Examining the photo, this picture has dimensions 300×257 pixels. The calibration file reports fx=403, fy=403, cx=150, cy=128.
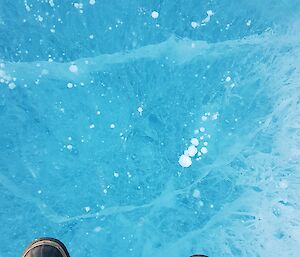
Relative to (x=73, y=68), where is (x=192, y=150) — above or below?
below

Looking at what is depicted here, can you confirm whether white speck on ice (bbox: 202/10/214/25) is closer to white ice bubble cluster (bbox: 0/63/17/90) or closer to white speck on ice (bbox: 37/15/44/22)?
white speck on ice (bbox: 37/15/44/22)

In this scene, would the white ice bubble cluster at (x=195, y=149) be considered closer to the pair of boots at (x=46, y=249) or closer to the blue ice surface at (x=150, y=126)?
the blue ice surface at (x=150, y=126)

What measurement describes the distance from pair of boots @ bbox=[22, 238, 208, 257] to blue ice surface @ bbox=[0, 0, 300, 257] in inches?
1.5

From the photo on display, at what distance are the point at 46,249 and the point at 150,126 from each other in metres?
0.55

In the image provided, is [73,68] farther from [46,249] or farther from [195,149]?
[46,249]

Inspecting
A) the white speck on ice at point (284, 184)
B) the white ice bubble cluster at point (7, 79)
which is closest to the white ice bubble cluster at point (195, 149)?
the white speck on ice at point (284, 184)

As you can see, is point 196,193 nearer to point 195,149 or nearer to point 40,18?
point 195,149

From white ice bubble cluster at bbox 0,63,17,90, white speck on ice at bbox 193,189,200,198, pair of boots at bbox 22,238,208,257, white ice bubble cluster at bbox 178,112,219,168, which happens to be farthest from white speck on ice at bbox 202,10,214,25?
pair of boots at bbox 22,238,208,257

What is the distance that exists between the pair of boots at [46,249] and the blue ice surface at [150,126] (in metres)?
0.04

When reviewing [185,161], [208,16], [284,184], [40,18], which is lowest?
[284,184]

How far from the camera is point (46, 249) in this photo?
1.36 metres

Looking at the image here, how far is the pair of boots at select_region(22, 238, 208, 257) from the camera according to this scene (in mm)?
1362

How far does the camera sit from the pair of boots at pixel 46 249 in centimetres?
136

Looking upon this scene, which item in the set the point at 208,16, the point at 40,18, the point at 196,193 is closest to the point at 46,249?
the point at 196,193
